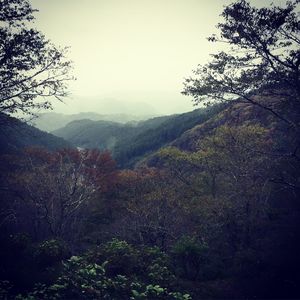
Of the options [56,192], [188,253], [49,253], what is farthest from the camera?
[56,192]

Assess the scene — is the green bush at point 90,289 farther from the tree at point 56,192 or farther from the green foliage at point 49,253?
the tree at point 56,192

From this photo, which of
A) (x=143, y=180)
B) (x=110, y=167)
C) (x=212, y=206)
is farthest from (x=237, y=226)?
(x=110, y=167)

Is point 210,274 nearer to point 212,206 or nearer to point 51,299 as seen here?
point 212,206

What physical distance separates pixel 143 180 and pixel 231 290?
16.6 meters

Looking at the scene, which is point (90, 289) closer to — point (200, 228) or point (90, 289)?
point (90, 289)

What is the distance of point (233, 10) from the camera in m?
10.1

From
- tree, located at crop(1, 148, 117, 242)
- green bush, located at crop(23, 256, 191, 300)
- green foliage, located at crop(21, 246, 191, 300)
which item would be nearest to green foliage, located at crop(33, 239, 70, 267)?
tree, located at crop(1, 148, 117, 242)

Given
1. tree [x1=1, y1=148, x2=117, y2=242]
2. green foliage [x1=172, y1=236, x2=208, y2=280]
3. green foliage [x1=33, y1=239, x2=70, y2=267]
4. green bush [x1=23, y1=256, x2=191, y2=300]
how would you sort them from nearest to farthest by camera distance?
1. green bush [x1=23, y1=256, x2=191, y2=300]
2. green foliage [x1=33, y1=239, x2=70, y2=267]
3. green foliage [x1=172, y1=236, x2=208, y2=280]
4. tree [x1=1, y1=148, x2=117, y2=242]

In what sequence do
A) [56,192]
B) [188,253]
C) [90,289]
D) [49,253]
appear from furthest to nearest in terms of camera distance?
[56,192] → [188,253] → [49,253] → [90,289]

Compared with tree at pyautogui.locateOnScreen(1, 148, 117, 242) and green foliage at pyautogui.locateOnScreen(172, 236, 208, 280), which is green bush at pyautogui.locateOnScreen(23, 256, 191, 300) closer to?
green foliage at pyautogui.locateOnScreen(172, 236, 208, 280)

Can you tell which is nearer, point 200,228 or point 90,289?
point 90,289

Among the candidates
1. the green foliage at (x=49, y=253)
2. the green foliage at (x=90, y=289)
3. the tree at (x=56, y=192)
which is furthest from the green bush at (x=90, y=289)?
the tree at (x=56, y=192)

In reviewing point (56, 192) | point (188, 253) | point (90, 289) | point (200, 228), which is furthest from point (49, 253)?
point (200, 228)

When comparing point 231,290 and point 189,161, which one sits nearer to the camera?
point 231,290
